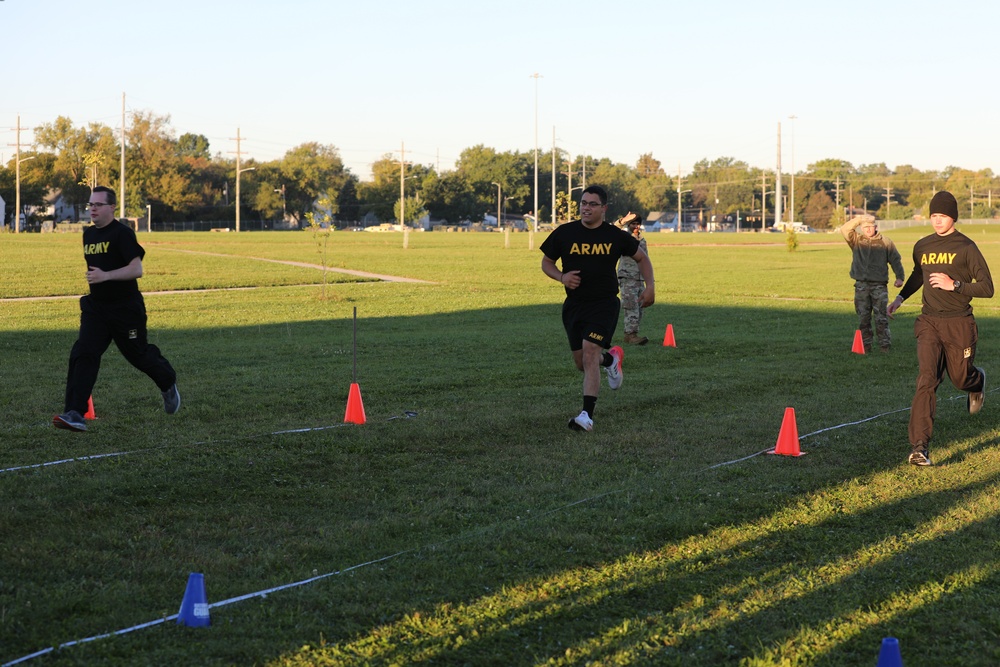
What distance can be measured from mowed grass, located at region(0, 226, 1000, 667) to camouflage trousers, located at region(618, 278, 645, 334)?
8.65 ft

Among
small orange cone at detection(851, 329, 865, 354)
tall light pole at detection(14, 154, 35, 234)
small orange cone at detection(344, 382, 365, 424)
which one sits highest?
tall light pole at detection(14, 154, 35, 234)

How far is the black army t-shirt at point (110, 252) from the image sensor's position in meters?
9.38

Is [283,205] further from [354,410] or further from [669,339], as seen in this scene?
[354,410]

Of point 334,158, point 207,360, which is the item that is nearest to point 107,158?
point 334,158

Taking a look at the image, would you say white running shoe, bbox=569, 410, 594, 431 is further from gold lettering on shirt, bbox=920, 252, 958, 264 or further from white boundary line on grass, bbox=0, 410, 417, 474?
gold lettering on shirt, bbox=920, 252, 958, 264

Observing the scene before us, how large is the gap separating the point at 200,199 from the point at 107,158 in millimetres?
14786

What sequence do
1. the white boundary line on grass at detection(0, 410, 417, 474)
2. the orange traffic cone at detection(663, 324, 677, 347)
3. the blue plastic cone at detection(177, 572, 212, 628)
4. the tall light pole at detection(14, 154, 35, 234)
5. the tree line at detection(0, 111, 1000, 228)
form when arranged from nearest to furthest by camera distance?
the blue plastic cone at detection(177, 572, 212, 628)
the white boundary line on grass at detection(0, 410, 417, 474)
the orange traffic cone at detection(663, 324, 677, 347)
the tall light pole at detection(14, 154, 35, 234)
the tree line at detection(0, 111, 1000, 228)

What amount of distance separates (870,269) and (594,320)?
8065 mm

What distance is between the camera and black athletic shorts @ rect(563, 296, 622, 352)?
1017cm

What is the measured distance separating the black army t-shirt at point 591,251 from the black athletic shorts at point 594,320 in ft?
0.21

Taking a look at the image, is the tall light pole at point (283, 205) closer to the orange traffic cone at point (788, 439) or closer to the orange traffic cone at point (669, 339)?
the orange traffic cone at point (669, 339)

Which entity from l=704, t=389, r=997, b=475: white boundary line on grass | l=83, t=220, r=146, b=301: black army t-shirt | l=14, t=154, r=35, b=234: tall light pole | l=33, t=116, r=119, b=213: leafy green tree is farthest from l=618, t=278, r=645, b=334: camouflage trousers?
l=33, t=116, r=119, b=213: leafy green tree

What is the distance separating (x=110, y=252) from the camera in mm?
9391

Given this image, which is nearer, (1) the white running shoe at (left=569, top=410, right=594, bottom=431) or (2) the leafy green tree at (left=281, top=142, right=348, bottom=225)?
(1) the white running shoe at (left=569, top=410, right=594, bottom=431)
